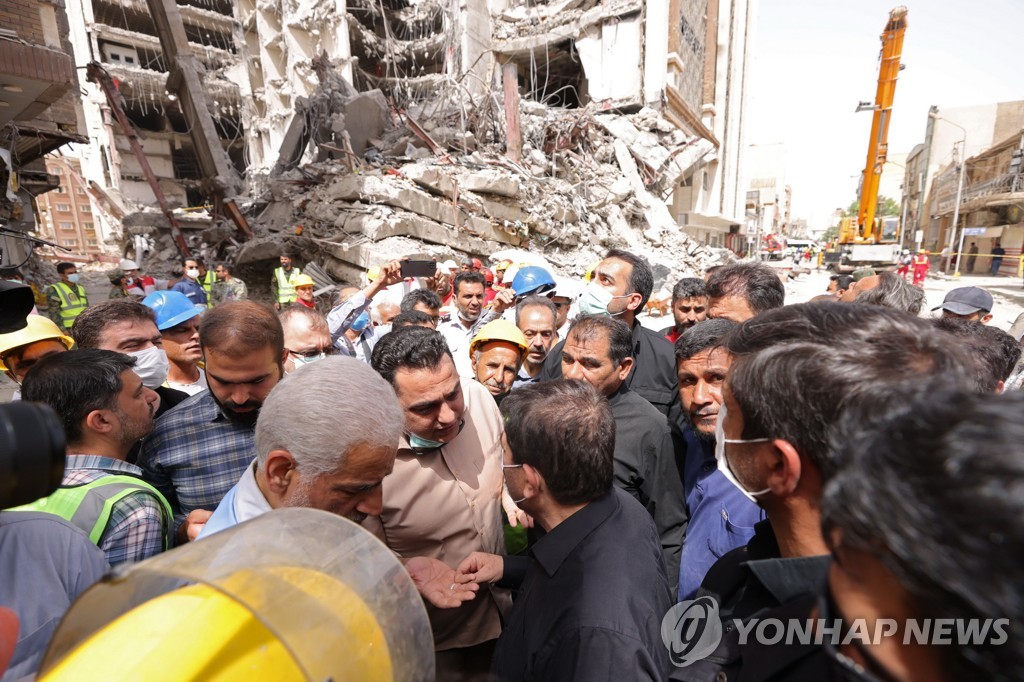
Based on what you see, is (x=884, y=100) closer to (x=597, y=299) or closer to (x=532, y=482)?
(x=597, y=299)

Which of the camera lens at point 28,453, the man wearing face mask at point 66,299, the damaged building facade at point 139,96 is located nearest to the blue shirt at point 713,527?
the camera lens at point 28,453

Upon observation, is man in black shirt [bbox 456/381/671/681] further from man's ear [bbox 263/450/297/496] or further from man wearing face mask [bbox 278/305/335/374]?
man wearing face mask [bbox 278/305/335/374]

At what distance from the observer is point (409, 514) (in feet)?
6.23

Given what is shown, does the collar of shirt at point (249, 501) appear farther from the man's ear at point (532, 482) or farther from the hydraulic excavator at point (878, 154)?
the hydraulic excavator at point (878, 154)

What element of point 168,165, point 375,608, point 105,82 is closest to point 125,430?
point 375,608

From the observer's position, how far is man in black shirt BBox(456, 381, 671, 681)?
3.97 ft

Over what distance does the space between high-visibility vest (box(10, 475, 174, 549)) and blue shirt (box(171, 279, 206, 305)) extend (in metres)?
8.37

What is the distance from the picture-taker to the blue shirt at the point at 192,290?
28.4 feet

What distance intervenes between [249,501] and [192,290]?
9.26 m

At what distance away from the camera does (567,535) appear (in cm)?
146

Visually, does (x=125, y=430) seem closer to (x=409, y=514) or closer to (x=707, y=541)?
(x=409, y=514)

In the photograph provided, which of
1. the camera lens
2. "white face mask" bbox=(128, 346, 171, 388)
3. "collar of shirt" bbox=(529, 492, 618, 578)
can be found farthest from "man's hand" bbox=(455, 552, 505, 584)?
"white face mask" bbox=(128, 346, 171, 388)

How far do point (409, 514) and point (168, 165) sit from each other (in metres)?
32.6

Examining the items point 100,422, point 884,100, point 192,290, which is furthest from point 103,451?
point 884,100
